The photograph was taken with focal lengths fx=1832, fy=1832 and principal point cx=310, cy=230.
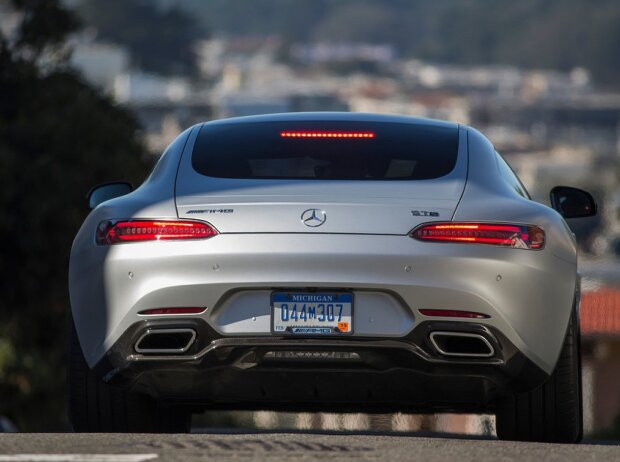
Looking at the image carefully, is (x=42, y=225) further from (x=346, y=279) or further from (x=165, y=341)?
(x=346, y=279)

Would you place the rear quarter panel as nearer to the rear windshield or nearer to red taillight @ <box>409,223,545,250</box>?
red taillight @ <box>409,223,545,250</box>

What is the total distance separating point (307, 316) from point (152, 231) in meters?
0.72

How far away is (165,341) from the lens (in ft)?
24.0

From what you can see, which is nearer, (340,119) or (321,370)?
(321,370)

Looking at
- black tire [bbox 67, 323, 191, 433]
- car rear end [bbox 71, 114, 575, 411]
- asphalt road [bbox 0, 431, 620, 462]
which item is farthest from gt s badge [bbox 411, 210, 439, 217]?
black tire [bbox 67, 323, 191, 433]

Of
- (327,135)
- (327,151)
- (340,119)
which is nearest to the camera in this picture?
(327,151)

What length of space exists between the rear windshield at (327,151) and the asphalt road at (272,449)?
1.11 m

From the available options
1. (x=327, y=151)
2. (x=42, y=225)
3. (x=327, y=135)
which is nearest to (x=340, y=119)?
(x=327, y=135)

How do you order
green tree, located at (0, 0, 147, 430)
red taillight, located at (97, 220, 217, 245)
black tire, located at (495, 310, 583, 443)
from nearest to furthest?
1. red taillight, located at (97, 220, 217, 245)
2. black tire, located at (495, 310, 583, 443)
3. green tree, located at (0, 0, 147, 430)

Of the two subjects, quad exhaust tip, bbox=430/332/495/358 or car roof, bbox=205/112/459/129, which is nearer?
quad exhaust tip, bbox=430/332/495/358

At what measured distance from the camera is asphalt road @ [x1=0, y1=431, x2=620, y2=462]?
659 centimetres

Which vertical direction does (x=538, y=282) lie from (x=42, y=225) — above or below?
above

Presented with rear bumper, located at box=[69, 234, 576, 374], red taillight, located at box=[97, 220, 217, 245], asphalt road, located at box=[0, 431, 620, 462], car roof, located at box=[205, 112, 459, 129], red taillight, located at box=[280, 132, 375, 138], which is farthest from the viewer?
car roof, located at box=[205, 112, 459, 129]

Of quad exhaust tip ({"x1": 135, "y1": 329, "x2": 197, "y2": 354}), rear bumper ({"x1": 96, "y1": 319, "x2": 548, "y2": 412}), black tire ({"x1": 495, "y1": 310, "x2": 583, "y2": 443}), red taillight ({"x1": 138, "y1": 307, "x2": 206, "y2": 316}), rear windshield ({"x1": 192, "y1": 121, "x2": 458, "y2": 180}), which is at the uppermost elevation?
rear windshield ({"x1": 192, "y1": 121, "x2": 458, "y2": 180})
